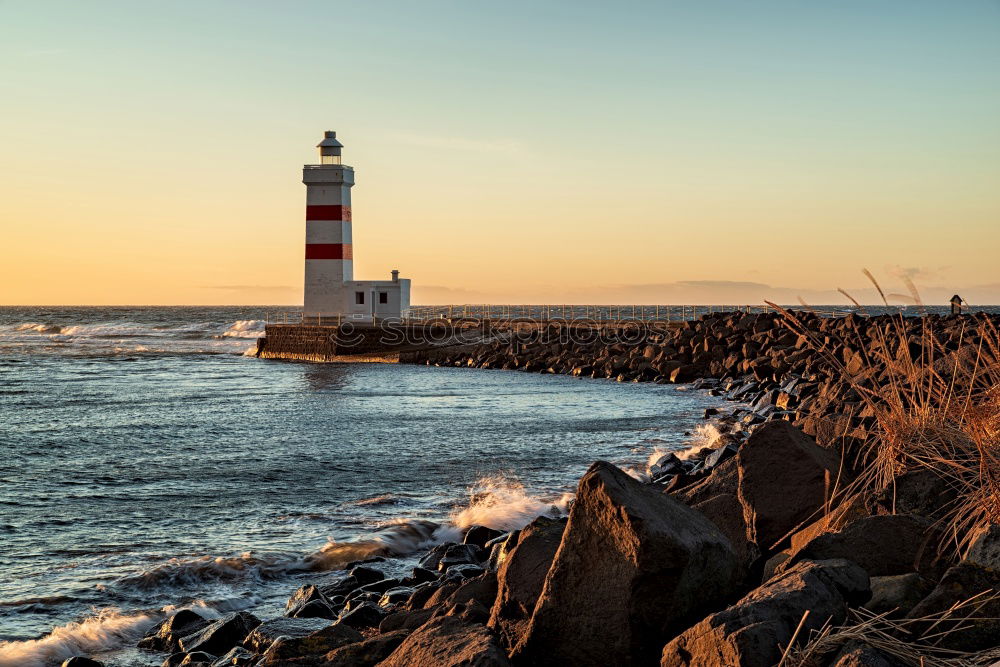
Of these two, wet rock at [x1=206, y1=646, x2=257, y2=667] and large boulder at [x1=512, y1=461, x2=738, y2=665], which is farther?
wet rock at [x1=206, y1=646, x2=257, y2=667]

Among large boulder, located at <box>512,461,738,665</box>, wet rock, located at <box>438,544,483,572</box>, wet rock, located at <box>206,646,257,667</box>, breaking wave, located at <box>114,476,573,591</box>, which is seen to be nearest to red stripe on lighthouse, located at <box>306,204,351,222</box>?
breaking wave, located at <box>114,476,573,591</box>

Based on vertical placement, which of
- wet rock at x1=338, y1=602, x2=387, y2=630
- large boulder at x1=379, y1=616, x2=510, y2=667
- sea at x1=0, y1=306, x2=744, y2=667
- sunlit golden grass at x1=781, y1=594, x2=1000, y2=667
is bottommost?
sea at x1=0, y1=306, x2=744, y2=667

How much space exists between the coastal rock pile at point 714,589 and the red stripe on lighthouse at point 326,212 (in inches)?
1159

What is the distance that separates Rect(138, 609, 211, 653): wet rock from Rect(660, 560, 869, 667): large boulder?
12.7 ft

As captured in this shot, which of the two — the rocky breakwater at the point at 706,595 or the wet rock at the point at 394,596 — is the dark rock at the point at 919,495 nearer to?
the rocky breakwater at the point at 706,595

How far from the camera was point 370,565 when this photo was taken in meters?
7.50

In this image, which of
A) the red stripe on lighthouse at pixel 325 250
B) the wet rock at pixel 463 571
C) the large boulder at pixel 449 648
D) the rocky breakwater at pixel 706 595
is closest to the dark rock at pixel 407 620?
the rocky breakwater at pixel 706 595

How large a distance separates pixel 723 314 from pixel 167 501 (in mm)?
27570

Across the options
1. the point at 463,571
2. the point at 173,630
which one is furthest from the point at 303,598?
the point at 463,571

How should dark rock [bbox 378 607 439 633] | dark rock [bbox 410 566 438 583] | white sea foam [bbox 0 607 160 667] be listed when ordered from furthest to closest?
1. dark rock [bbox 410 566 438 583]
2. white sea foam [bbox 0 607 160 667]
3. dark rock [bbox 378 607 439 633]

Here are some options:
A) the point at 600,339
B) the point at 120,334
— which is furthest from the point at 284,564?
the point at 120,334

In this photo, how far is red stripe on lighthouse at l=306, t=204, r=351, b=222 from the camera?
114 ft

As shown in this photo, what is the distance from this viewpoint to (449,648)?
3568mm

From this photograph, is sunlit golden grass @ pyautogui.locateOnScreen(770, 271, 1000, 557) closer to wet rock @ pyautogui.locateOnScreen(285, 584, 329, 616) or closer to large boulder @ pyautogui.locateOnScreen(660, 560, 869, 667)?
large boulder @ pyautogui.locateOnScreen(660, 560, 869, 667)
